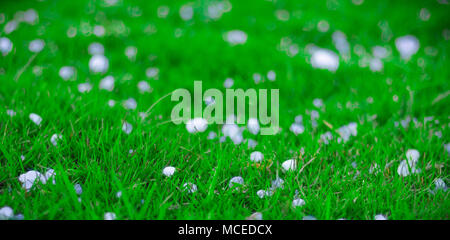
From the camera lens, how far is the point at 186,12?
4.04m

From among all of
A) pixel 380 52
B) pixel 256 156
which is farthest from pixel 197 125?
pixel 380 52

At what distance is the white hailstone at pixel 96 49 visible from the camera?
3232mm

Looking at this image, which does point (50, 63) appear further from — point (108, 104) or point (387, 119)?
point (387, 119)

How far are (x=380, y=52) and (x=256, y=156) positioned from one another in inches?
90.6

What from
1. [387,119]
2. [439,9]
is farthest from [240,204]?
[439,9]

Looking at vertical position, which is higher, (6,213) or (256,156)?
(256,156)

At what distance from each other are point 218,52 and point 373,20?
2045 mm

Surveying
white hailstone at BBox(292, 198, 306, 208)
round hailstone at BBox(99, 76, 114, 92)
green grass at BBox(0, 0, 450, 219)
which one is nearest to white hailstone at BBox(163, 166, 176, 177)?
green grass at BBox(0, 0, 450, 219)

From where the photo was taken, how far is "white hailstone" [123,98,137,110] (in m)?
2.48

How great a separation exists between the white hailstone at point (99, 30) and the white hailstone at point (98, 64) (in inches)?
19.0

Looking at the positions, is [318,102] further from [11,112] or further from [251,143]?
[11,112]

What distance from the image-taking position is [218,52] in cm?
329

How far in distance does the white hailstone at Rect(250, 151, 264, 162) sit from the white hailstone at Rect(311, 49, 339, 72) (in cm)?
150

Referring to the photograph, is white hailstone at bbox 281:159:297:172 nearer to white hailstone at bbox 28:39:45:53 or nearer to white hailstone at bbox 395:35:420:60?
white hailstone at bbox 395:35:420:60
